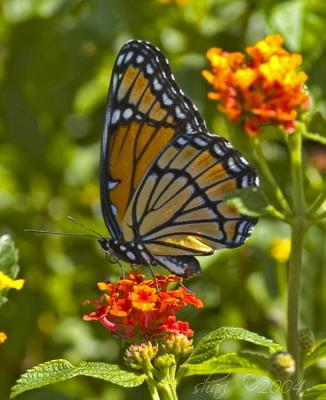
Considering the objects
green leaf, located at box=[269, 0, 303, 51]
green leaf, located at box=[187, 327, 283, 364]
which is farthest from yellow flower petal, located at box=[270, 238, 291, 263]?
green leaf, located at box=[187, 327, 283, 364]

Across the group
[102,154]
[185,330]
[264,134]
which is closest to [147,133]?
[102,154]

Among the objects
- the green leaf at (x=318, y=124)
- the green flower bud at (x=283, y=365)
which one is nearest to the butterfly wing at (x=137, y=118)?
the green leaf at (x=318, y=124)

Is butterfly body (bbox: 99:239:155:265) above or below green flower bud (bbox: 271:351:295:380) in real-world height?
above

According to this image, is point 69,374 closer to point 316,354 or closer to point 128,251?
point 316,354

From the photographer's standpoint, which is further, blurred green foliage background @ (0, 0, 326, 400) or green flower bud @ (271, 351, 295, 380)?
blurred green foliage background @ (0, 0, 326, 400)

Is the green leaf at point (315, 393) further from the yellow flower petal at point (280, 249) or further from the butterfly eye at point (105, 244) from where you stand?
the yellow flower petal at point (280, 249)

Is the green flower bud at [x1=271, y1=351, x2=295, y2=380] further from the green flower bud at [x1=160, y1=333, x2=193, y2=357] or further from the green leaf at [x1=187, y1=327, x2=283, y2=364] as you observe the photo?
the green flower bud at [x1=160, y1=333, x2=193, y2=357]
